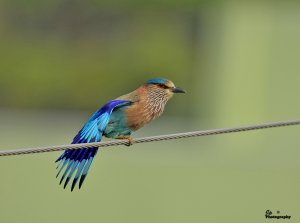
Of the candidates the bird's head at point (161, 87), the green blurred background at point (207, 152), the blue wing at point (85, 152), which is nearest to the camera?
the blue wing at point (85, 152)

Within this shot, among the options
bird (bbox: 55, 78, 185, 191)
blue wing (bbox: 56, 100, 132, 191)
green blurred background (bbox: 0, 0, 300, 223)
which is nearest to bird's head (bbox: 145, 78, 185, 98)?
bird (bbox: 55, 78, 185, 191)

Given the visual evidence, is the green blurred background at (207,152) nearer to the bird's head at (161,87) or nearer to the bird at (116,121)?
the bird's head at (161,87)

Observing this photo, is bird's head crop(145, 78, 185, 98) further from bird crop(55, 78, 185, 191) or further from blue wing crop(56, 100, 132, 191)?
blue wing crop(56, 100, 132, 191)

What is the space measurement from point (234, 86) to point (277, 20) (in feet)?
3.54

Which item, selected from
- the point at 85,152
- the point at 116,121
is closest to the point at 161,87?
the point at 116,121

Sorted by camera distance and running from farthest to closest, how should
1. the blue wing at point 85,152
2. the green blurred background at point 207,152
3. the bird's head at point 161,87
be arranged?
the green blurred background at point 207,152, the bird's head at point 161,87, the blue wing at point 85,152

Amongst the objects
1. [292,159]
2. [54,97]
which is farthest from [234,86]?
[54,97]

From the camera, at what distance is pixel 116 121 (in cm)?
808

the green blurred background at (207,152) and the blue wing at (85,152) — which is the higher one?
the blue wing at (85,152)

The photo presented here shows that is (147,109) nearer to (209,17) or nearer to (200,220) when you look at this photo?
(200,220)

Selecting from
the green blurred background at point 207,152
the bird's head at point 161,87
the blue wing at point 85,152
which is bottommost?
the green blurred background at point 207,152

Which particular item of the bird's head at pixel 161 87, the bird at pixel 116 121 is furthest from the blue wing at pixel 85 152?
the bird's head at pixel 161 87

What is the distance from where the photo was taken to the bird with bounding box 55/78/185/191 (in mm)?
7676

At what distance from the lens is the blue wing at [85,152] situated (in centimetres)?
766
